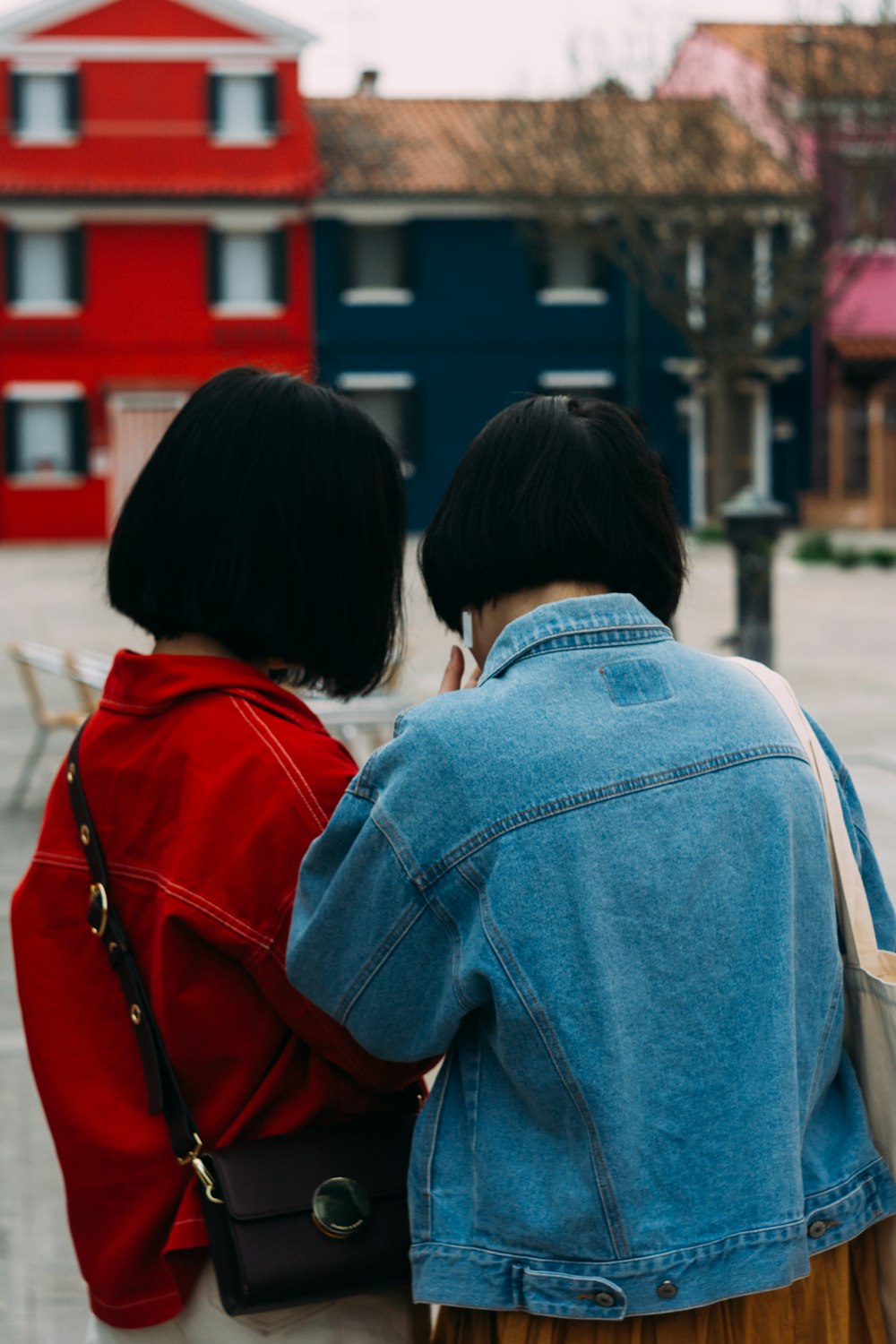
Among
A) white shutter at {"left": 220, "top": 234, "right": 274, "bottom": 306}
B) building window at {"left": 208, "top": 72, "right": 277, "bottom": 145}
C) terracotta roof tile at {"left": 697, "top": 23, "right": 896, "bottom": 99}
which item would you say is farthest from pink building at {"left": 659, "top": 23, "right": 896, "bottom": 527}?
white shutter at {"left": 220, "top": 234, "right": 274, "bottom": 306}

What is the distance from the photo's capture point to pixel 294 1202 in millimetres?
1672

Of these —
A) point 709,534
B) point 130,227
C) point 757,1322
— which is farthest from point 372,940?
point 130,227

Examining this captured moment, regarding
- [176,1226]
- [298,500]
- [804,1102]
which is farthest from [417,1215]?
[298,500]

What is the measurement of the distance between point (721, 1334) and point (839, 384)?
107 feet

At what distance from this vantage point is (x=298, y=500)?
1784mm

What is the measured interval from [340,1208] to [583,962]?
14.6 inches

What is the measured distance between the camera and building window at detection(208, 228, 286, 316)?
31.4 meters

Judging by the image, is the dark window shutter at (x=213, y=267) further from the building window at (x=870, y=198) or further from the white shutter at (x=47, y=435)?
the building window at (x=870, y=198)

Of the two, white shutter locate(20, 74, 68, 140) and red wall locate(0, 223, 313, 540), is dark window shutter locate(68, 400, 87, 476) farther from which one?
white shutter locate(20, 74, 68, 140)

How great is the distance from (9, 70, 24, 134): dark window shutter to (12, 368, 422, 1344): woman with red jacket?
31.8m

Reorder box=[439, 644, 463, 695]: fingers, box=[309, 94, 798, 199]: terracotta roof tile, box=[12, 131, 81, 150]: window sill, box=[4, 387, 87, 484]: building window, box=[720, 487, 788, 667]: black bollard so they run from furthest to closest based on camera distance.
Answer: box=[12, 131, 81, 150]: window sill, box=[4, 387, 87, 484]: building window, box=[309, 94, 798, 199]: terracotta roof tile, box=[720, 487, 788, 667]: black bollard, box=[439, 644, 463, 695]: fingers

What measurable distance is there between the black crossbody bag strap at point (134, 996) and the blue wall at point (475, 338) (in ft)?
96.9

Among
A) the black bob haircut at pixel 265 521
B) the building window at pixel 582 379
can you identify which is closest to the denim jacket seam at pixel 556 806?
the black bob haircut at pixel 265 521

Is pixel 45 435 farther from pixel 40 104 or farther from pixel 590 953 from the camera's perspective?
pixel 590 953
